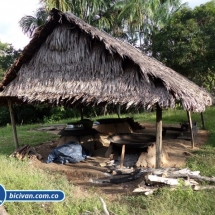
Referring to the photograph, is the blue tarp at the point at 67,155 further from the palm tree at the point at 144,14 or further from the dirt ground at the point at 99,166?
the palm tree at the point at 144,14

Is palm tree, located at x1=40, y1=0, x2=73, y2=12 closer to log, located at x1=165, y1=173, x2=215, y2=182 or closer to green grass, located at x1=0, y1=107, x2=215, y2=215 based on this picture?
green grass, located at x1=0, y1=107, x2=215, y2=215

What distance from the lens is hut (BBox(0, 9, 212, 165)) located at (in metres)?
6.29

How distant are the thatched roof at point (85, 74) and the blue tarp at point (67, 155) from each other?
4.90 feet

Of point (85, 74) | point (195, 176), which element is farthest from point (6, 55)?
→ point (195, 176)

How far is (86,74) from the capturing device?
24.1ft

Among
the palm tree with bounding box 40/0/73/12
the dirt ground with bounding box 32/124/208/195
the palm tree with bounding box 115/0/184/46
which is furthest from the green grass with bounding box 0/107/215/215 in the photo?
the palm tree with bounding box 115/0/184/46

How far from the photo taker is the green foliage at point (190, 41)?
15.3 m

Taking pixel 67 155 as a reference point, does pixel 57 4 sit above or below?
above

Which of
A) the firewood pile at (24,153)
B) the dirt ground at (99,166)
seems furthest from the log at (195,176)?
the firewood pile at (24,153)

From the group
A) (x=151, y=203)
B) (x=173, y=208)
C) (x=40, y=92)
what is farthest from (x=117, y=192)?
(x=40, y=92)

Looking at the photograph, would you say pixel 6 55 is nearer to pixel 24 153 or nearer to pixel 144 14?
pixel 144 14

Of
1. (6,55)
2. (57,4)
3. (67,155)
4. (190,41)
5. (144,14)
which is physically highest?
(144,14)

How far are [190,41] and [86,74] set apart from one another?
10.1 m

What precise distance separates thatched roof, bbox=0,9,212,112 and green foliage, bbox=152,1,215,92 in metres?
8.70
